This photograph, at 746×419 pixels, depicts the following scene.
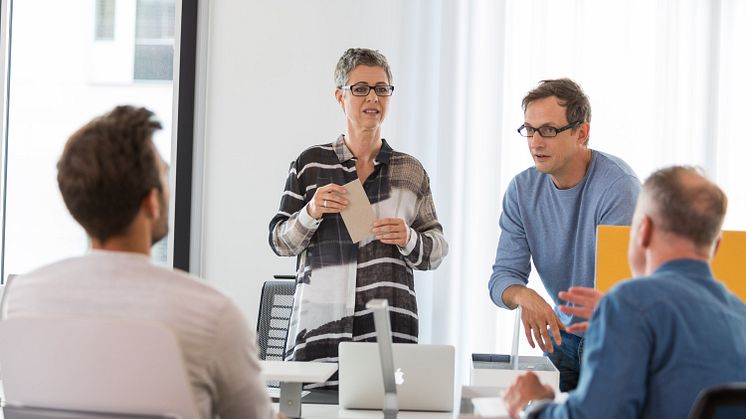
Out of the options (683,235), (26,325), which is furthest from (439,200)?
(26,325)

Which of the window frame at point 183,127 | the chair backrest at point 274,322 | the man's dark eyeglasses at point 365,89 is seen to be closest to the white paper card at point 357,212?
the man's dark eyeglasses at point 365,89

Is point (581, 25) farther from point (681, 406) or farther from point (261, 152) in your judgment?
point (681, 406)

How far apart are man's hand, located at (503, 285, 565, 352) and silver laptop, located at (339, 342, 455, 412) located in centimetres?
38

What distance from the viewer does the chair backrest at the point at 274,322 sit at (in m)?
3.41

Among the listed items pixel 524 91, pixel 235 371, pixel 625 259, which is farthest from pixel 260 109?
pixel 235 371

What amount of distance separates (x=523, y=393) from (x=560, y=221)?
1080 millimetres

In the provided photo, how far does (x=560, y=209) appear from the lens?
2787mm

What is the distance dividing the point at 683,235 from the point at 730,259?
0.69 metres

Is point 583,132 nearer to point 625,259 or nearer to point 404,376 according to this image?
point 625,259

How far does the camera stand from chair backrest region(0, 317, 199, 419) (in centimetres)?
139

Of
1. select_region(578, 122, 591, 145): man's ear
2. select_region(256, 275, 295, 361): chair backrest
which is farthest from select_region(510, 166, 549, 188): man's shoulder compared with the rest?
select_region(256, 275, 295, 361): chair backrest

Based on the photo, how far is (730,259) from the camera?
7.26 ft

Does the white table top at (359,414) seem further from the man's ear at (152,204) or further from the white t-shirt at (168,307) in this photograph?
the man's ear at (152,204)

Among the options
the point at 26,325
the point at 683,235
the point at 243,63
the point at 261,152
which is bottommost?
the point at 26,325
